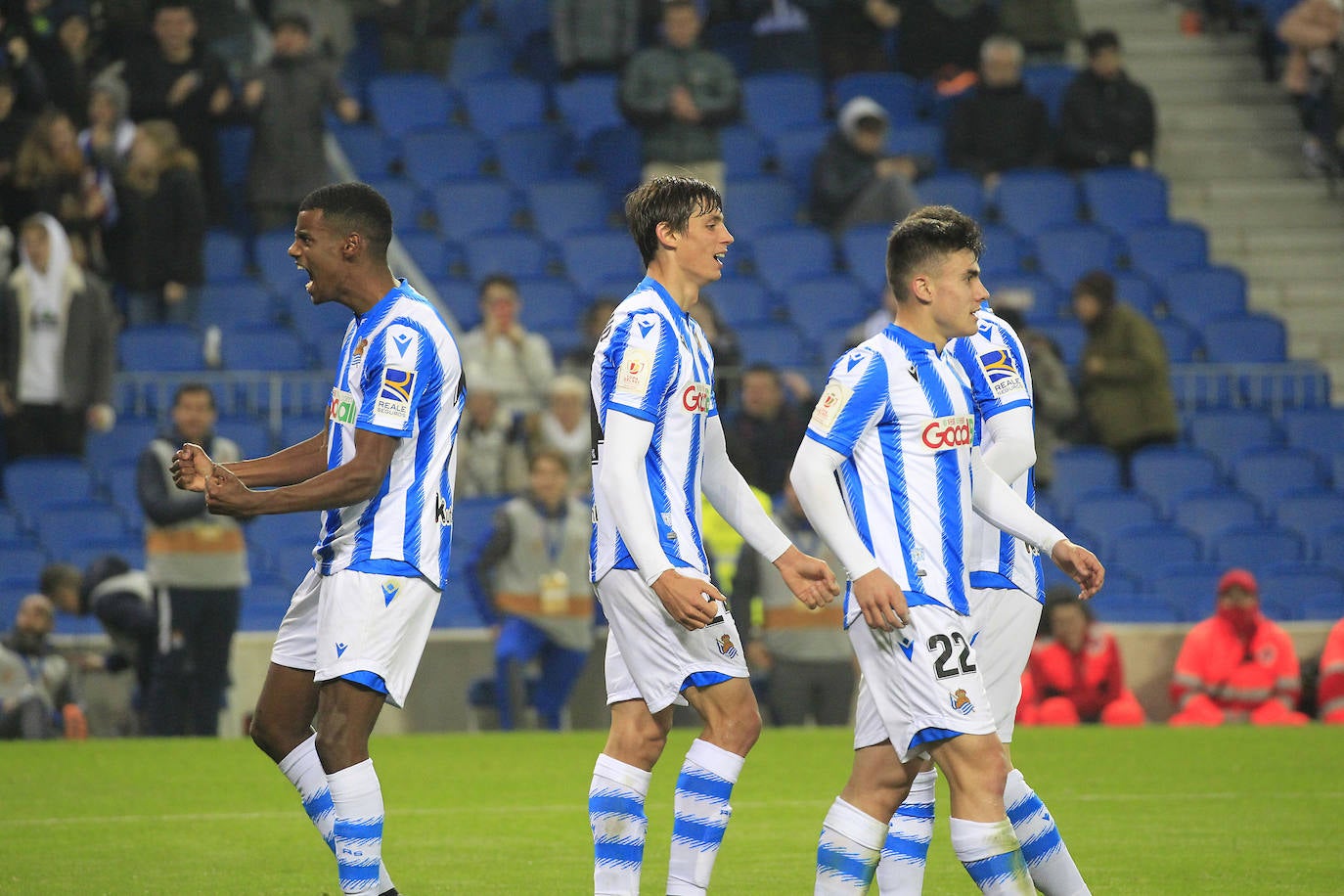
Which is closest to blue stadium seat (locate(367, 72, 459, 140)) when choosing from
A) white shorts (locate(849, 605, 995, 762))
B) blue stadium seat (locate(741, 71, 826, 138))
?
blue stadium seat (locate(741, 71, 826, 138))

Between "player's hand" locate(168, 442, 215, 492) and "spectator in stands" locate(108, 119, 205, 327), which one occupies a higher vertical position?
"spectator in stands" locate(108, 119, 205, 327)

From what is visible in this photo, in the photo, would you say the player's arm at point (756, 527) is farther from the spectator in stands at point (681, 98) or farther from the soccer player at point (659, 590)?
the spectator in stands at point (681, 98)

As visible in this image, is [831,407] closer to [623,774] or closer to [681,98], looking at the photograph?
[623,774]

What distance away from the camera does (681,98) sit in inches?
661

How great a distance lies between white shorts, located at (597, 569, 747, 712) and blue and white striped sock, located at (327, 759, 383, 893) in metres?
0.83

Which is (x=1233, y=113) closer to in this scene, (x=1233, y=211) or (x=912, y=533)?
(x=1233, y=211)

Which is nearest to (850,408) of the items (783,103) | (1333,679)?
(1333,679)

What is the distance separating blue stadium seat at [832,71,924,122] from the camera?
18984 millimetres

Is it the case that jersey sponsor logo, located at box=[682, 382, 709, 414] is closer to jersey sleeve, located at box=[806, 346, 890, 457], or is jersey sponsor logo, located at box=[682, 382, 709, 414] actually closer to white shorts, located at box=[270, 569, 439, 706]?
jersey sleeve, located at box=[806, 346, 890, 457]

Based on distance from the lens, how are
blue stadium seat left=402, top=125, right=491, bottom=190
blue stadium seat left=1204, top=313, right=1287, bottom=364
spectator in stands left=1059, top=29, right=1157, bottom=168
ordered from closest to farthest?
blue stadium seat left=1204, top=313, right=1287, bottom=364, blue stadium seat left=402, top=125, right=491, bottom=190, spectator in stands left=1059, top=29, right=1157, bottom=168

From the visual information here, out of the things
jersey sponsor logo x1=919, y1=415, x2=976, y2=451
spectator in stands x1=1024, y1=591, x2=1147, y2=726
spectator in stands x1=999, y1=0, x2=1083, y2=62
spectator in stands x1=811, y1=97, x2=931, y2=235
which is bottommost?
spectator in stands x1=1024, y1=591, x2=1147, y2=726

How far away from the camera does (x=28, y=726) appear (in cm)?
1221

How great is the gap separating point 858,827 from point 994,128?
13.8 metres

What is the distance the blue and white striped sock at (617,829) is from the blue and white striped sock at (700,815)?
11 cm
